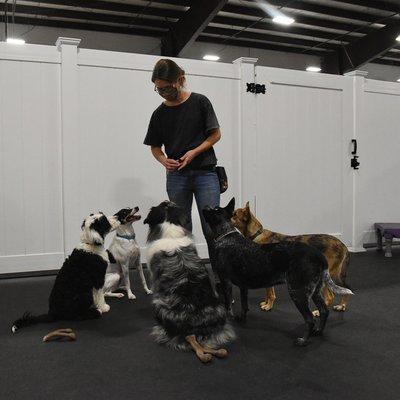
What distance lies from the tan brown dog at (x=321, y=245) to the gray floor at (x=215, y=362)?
0.12m

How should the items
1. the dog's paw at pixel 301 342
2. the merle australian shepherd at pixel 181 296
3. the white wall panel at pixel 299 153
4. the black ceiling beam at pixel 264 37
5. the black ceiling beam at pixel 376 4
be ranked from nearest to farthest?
the merle australian shepherd at pixel 181 296 → the dog's paw at pixel 301 342 → the white wall panel at pixel 299 153 → the black ceiling beam at pixel 376 4 → the black ceiling beam at pixel 264 37

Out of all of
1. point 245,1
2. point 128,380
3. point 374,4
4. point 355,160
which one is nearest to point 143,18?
point 245,1

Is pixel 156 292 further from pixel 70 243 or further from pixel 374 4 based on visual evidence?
pixel 374 4

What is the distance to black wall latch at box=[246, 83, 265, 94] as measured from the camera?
4992mm

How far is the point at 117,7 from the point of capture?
752cm

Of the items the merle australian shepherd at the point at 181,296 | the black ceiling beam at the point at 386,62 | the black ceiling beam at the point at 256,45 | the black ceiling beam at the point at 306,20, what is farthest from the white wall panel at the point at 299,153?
the black ceiling beam at the point at 386,62

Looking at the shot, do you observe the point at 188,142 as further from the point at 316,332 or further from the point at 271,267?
the point at 316,332

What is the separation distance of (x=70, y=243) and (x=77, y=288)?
164 cm

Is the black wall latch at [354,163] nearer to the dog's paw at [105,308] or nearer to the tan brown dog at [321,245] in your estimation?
the tan brown dog at [321,245]

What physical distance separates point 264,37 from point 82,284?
7.95 m

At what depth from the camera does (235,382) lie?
198 cm

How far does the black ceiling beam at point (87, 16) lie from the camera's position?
24.1 feet

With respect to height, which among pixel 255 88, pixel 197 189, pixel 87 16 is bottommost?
pixel 197 189

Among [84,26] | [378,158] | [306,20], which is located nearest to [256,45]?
[306,20]
